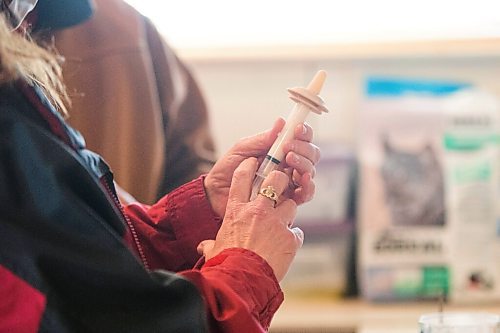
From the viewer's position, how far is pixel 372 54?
147 cm

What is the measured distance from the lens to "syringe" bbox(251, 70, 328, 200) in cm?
77

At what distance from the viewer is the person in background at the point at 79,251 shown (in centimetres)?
58

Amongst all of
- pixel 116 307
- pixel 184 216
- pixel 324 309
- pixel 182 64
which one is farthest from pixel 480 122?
pixel 116 307

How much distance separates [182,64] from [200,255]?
1.79 feet

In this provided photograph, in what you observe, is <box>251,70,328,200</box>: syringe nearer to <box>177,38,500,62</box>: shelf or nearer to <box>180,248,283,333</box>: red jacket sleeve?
<box>180,248,283,333</box>: red jacket sleeve

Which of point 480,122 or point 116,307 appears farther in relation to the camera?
point 480,122

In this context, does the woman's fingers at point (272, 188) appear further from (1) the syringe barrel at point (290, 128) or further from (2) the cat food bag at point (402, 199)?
(2) the cat food bag at point (402, 199)

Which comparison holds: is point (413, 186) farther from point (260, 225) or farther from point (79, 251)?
point (79, 251)

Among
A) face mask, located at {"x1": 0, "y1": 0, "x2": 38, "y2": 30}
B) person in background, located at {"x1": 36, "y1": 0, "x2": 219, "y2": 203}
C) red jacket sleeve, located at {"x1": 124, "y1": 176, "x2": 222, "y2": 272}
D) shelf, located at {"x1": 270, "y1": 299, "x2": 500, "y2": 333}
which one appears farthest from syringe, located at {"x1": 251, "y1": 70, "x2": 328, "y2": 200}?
shelf, located at {"x1": 270, "y1": 299, "x2": 500, "y2": 333}

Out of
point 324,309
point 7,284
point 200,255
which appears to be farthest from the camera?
point 324,309

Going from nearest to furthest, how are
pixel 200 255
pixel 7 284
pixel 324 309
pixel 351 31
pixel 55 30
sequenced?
1. pixel 7 284
2. pixel 200 255
3. pixel 55 30
4. pixel 324 309
5. pixel 351 31

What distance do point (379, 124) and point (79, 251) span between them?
3.09 ft

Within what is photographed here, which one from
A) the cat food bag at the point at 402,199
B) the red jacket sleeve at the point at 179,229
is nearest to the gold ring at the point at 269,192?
the red jacket sleeve at the point at 179,229

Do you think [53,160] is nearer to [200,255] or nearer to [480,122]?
[200,255]
